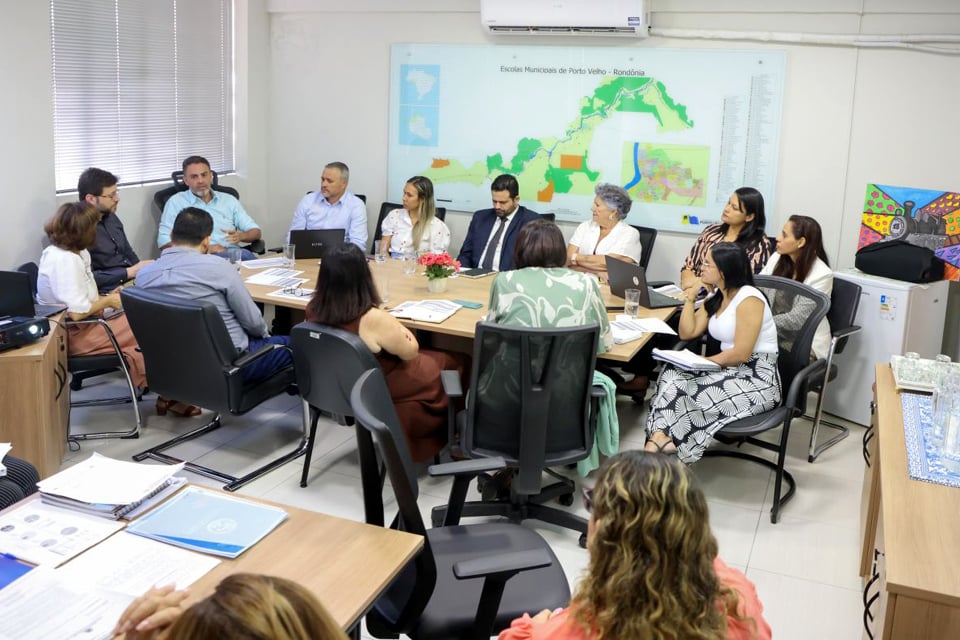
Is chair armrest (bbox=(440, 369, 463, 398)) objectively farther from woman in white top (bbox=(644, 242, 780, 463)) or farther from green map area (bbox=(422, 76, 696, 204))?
green map area (bbox=(422, 76, 696, 204))

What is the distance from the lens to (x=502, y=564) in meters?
2.13

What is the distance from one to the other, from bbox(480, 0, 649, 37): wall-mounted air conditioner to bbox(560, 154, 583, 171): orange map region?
816 millimetres

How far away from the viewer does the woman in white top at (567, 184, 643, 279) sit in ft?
18.5

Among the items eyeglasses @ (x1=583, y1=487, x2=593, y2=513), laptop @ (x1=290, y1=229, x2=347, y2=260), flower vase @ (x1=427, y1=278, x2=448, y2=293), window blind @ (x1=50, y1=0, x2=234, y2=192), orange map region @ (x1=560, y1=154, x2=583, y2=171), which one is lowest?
flower vase @ (x1=427, y1=278, x2=448, y2=293)

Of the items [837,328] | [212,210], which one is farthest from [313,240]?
[837,328]

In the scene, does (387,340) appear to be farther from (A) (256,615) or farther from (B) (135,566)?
(A) (256,615)

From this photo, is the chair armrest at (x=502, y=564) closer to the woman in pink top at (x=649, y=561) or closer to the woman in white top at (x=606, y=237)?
the woman in pink top at (x=649, y=561)

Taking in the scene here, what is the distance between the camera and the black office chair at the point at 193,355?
3.84 metres

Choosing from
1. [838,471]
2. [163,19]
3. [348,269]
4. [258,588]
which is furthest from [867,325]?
[163,19]

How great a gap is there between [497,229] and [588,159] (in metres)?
0.84

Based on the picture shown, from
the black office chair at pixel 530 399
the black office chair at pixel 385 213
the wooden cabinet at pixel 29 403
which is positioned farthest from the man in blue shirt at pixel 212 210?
the black office chair at pixel 530 399

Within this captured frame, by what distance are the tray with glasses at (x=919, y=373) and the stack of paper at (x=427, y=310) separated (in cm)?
197

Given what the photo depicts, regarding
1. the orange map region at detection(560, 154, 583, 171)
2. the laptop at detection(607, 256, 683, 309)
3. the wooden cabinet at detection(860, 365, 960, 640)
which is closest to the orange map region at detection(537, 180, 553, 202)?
the orange map region at detection(560, 154, 583, 171)

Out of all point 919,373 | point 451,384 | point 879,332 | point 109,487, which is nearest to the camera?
point 109,487
